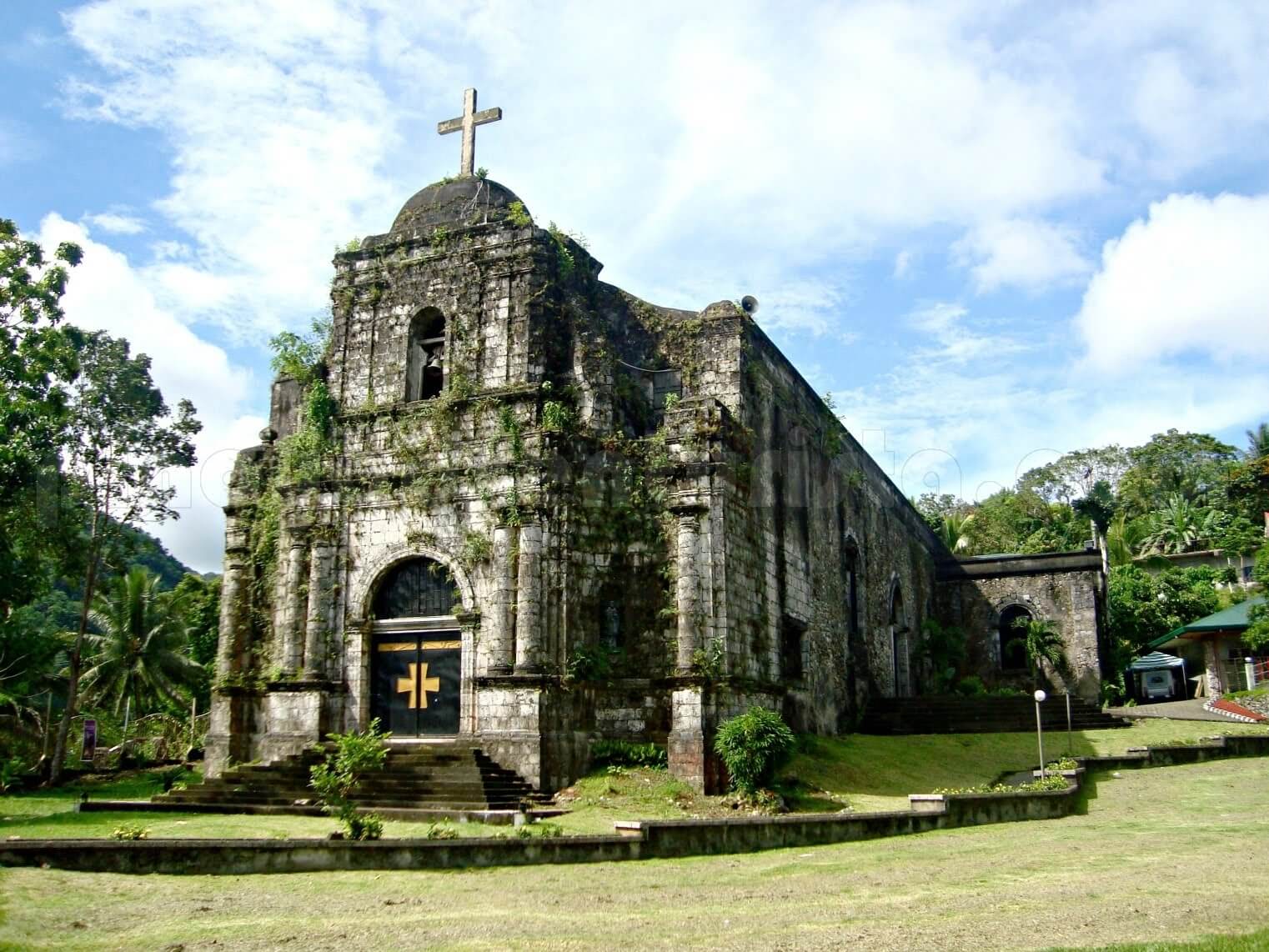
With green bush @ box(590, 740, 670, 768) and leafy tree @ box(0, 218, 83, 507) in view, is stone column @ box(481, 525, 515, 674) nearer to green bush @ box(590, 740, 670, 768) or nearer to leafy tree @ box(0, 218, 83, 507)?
green bush @ box(590, 740, 670, 768)

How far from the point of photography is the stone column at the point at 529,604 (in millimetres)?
16766

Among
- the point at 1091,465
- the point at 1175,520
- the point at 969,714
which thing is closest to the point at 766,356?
the point at 969,714

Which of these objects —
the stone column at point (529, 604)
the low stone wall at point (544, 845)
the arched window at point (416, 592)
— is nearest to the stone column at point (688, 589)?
the stone column at point (529, 604)

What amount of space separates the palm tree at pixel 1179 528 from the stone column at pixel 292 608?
4585 centimetres

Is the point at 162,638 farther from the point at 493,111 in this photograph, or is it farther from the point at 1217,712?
the point at 1217,712

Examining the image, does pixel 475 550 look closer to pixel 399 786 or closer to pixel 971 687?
pixel 399 786

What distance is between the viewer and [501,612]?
17.2 metres

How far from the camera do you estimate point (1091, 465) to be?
6269 centimetres

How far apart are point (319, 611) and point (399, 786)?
3.84m

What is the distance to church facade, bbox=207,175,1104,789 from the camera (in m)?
17.3

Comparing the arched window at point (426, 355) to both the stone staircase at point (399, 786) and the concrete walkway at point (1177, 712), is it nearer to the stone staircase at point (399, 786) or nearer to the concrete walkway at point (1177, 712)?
the stone staircase at point (399, 786)

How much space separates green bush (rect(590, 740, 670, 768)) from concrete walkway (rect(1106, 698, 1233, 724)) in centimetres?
1377

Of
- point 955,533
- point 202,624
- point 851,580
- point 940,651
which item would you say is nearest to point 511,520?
point 851,580

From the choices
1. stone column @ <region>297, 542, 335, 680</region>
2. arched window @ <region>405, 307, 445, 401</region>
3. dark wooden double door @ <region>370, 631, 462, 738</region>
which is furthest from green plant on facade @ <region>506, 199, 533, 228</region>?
dark wooden double door @ <region>370, 631, 462, 738</region>
